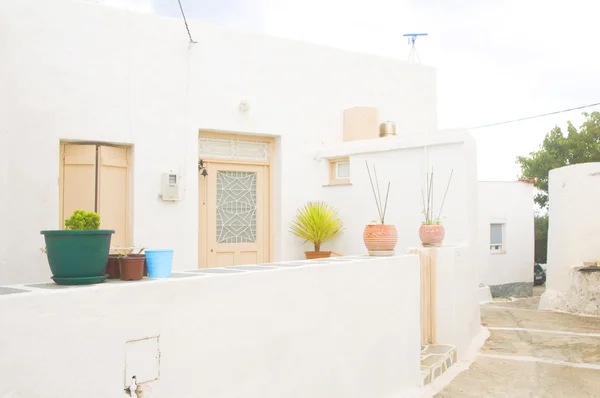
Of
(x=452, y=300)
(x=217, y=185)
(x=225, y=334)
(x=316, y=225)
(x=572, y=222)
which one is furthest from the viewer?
(x=572, y=222)

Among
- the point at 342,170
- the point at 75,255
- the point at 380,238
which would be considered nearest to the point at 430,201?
the point at 342,170

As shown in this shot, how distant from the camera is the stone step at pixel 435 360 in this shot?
5633mm

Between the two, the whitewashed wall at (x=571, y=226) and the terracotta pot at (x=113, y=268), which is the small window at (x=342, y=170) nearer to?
the whitewashed wall at (x=571, y=226)

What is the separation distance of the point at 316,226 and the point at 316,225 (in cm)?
2

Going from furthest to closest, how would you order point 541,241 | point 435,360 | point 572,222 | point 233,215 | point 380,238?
point 541,241 < point 572,222 < point 233,215 < point 435,360 < point 380,238

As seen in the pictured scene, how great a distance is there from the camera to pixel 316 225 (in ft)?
26.9

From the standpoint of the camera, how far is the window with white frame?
15.1 m

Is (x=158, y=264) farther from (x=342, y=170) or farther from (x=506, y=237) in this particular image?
(x=506, y=237)

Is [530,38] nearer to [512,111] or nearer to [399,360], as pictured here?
[512,111]

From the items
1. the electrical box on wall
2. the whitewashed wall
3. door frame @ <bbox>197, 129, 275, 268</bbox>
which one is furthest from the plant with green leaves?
the whitewashed wall

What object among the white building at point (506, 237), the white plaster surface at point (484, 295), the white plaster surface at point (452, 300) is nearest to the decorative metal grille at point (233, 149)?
the white plaster surface at point (452, 300)

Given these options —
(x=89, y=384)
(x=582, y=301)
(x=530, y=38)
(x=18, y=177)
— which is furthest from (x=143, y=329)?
(x=530, y=38)

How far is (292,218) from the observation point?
8.43 m

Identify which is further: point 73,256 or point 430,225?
point 430,225
